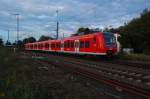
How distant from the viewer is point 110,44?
28312mm

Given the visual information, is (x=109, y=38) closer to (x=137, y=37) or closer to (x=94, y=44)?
(x=94, y=44)

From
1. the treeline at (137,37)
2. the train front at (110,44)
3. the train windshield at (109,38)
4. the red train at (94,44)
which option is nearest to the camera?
the red train at (94,44)

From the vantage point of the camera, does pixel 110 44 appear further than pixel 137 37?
No

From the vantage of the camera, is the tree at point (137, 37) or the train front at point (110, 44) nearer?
the train front at point (110, 44)

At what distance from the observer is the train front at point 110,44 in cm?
2789

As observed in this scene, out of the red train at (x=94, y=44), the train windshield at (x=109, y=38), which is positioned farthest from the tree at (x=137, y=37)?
the train windshield at (x=109, y=38)

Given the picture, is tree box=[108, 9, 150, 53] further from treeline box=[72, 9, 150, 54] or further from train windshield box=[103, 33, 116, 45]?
train windshield box=[103, 33, 116, 45]

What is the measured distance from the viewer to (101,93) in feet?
35.0

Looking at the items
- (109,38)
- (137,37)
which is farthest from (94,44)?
(137,37)

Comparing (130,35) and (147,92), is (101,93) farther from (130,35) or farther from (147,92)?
(130,35)

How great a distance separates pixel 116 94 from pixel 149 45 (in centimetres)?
4397

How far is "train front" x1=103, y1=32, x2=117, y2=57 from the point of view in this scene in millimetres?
27891

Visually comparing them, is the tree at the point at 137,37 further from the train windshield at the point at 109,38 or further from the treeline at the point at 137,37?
the train windshield at the point at 109,38

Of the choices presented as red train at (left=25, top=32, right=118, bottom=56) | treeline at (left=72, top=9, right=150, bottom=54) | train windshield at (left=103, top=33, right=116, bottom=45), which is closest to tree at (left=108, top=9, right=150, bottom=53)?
treeline at (left=72, top=9, right=150, bottom=54)
